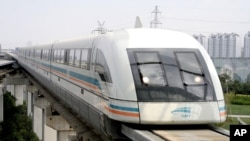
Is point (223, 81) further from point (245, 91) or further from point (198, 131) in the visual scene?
point (198, 131)

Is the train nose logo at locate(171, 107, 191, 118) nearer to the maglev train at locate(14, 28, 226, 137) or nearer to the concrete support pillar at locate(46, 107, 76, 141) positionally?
the maglev train at locate(14, 28, 226, 137)

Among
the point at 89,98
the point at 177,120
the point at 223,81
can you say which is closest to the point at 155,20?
the point at 223,81

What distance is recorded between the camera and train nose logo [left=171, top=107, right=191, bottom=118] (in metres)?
6.97

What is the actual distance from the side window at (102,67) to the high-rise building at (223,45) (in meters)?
83.5

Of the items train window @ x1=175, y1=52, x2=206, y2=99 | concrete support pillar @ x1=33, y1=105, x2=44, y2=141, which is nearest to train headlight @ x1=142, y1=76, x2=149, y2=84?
train window @ x1=175, y1=52, x2=206, y2=99

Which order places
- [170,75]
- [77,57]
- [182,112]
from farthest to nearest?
[77,57]
[170,75]
[182,112]

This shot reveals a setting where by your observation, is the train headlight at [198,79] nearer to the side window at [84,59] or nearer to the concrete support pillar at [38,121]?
the side window at [84,59]

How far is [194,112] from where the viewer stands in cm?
701

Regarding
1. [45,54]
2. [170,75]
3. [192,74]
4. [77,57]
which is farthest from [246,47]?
[170,75]

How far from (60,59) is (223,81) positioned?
2241cm

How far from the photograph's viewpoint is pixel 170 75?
7320 millimetres

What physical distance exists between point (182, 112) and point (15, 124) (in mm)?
30766

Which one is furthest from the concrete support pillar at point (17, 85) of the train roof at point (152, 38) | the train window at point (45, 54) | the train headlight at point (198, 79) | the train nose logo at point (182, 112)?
the train nose logo at point (182, 112)

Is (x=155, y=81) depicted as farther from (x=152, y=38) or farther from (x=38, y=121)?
(x=38, y=121)
